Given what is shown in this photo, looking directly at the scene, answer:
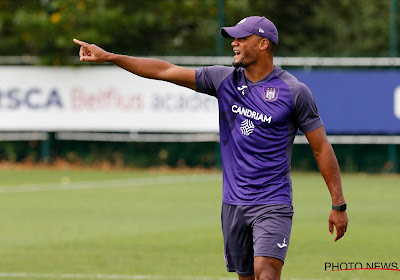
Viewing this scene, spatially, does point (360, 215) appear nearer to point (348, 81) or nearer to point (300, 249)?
point (300, 249)

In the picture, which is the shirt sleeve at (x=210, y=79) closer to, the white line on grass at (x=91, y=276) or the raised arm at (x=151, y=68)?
the raised arm at (x=151, y=68)

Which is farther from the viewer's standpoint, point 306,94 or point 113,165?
point 113,165

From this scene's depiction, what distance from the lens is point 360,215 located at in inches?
606

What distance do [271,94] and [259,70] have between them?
226 mm

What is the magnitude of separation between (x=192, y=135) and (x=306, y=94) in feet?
54.1

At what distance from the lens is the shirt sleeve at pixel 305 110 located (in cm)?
695

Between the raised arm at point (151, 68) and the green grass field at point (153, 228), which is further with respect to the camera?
the green grass field at point (153, 228)

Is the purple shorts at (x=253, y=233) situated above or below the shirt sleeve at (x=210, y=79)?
below

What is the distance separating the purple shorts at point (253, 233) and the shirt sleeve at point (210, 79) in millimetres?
830

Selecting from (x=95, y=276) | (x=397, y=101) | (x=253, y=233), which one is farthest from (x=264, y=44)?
(x=397, y=101)

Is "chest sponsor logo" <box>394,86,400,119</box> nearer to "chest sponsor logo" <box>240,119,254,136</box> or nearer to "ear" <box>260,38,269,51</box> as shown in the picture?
"ear" <box>260,38,269,51</box>

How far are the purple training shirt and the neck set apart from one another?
0.04m

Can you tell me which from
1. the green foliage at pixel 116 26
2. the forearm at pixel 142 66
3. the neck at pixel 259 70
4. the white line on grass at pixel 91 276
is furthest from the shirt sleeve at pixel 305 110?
the green foliage at pixel 116 26

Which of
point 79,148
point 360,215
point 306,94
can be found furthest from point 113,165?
point 306,94
